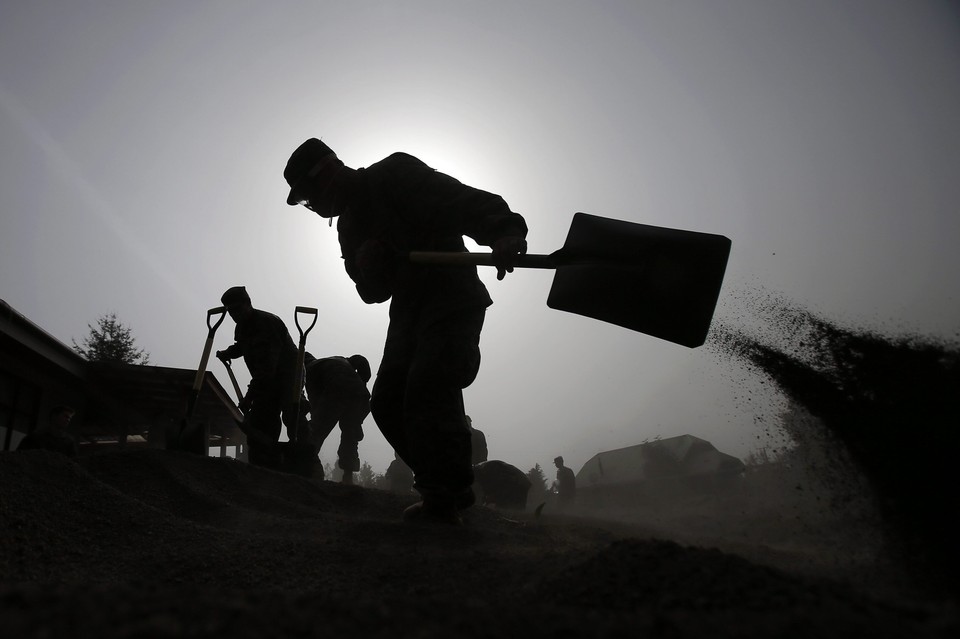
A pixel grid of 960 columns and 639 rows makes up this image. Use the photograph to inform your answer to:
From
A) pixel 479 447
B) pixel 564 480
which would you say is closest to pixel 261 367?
pixel 479 447

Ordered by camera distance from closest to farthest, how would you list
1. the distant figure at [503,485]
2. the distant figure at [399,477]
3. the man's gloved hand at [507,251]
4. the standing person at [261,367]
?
the man's gloved hand at [507,251] < the standing person at [261,367] < the distant figure at [503,485] < the distant figure at [399,477]

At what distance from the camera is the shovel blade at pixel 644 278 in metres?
2.73

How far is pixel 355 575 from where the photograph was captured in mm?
1646

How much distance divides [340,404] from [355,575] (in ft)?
18.8

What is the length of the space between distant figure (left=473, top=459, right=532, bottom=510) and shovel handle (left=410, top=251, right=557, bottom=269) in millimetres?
5100

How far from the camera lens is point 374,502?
160 inches

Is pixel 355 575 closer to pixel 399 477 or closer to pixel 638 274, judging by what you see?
pixel 638 274

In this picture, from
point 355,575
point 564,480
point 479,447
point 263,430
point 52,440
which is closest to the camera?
point 355,575

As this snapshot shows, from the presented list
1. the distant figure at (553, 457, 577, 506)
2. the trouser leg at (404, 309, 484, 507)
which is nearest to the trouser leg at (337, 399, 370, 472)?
the trouser leg at (404, 309, 484, 507)

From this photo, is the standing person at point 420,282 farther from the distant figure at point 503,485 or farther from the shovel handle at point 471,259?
the distant figure at point 503,485

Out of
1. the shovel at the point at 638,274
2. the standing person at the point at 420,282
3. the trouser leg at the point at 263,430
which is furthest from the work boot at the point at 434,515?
the trouser leg at the point at 263,430

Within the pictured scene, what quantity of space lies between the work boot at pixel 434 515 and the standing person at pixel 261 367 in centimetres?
369

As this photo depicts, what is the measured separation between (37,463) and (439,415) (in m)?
Result: 2.07

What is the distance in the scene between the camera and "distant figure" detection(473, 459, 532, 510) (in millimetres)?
7266
